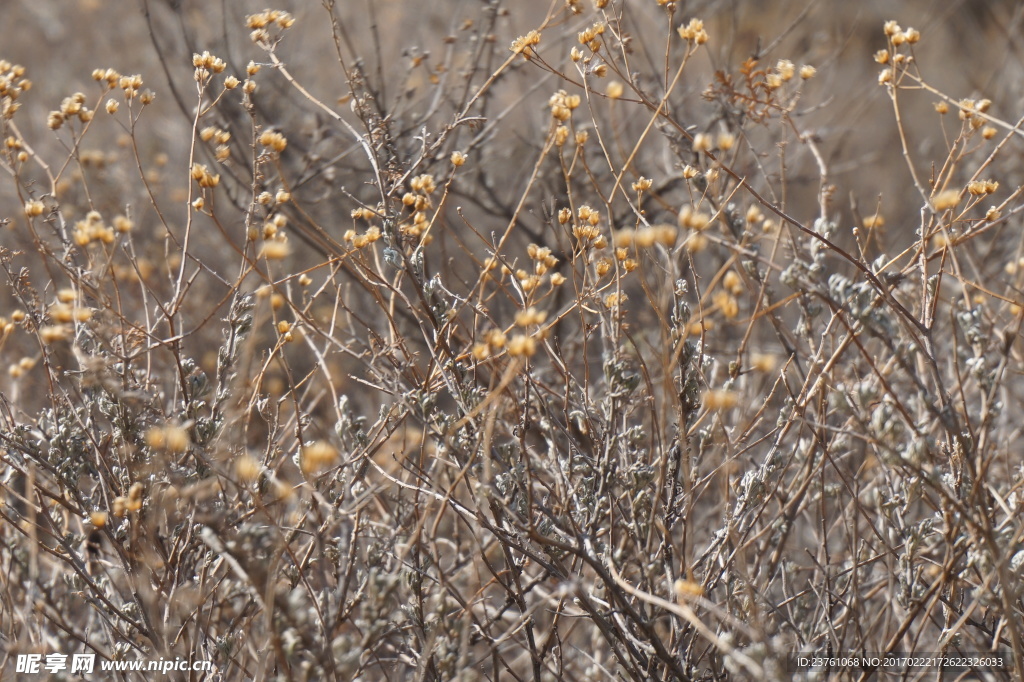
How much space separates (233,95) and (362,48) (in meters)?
3.11

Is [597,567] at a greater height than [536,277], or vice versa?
[536,277]

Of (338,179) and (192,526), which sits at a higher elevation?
(338,179)

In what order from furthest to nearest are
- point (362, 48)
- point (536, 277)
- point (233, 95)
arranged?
point (362, 48)
point (233, 95)
point (536, 277)

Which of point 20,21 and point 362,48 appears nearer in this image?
point 362,48

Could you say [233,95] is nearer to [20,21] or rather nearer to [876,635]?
[876,635]

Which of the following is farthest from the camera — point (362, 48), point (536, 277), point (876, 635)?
point (362, 48)

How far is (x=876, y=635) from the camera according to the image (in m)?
2.54

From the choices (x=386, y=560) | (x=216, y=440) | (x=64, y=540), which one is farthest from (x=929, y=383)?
(x=64, y=540)

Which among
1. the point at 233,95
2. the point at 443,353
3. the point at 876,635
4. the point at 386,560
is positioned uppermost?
the point at 233,95

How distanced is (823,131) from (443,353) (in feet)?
9.26

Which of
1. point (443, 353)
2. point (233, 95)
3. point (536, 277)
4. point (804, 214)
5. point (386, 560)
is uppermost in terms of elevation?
point (804, 214)

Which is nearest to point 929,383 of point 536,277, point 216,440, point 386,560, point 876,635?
point 876,635

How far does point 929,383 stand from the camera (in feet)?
8.48

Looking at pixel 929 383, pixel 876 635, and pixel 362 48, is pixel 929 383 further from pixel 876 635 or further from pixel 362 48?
pixel 362 48
